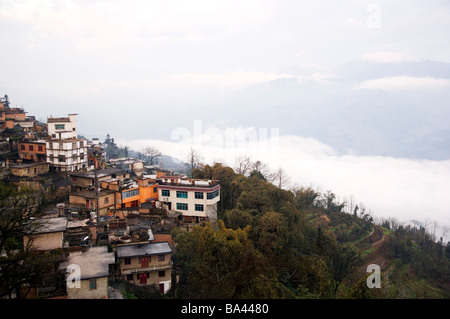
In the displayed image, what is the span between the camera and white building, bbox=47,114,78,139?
1097 inches

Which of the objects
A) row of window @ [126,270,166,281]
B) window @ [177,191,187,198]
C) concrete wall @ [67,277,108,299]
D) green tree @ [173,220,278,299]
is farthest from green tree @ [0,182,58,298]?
window @ [177,191,187,198]

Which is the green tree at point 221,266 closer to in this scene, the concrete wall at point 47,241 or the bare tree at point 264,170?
the concrete wall at point 47,241

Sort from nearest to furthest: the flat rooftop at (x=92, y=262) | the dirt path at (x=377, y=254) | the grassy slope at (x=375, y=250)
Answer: the flat rooftop at (x=92, y=262)
the grassy slope at (x=375, y=250)
the dirt path at (x=377, y=254)

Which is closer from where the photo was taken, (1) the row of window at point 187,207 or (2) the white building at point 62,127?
(1) the row of window at point 187,207

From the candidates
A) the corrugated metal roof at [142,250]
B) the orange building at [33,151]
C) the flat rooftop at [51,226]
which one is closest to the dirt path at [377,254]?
the corrugated metal roof at [142,250]

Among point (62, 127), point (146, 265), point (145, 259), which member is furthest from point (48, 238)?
point (62, 127)

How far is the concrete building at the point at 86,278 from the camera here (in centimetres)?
973

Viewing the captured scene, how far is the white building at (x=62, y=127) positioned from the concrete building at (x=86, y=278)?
64.5 ft

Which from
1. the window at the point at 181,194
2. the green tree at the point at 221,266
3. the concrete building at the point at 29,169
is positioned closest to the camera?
the green tree at the point at 221,266

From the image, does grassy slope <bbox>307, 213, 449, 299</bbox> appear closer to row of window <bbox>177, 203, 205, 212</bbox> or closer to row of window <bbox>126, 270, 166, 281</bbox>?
row of window <bbox>177, 203, 205, 212</bbox>

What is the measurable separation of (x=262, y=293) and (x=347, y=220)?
2757 centimetres

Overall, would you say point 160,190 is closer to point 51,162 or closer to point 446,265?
point 51,162

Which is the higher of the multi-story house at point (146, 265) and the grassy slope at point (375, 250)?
the multi-story house at point (146, 265)

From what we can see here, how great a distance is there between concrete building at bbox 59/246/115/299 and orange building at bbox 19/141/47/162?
17.0 meters
